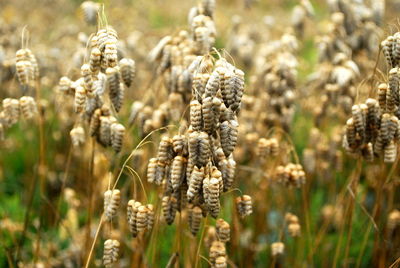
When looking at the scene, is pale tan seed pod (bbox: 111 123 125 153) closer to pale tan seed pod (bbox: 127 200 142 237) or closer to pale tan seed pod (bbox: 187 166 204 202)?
pale tan seed pod (bbox: 127 200 142 237)

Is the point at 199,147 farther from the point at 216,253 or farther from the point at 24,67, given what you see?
the point at 24,67

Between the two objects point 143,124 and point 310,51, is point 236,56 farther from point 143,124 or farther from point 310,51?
point 310,51

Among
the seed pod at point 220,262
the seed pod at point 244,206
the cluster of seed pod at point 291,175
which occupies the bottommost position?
the seed pod at point 220,262

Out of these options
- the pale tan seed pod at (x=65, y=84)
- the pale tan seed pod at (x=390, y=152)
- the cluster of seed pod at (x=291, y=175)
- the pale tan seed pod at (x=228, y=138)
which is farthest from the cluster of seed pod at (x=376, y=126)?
the pale tan seed pod at (x=65, y=84)

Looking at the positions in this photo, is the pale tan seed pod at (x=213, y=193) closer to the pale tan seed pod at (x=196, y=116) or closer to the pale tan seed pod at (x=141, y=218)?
the pale tan seed pod at (x=196, y=116)

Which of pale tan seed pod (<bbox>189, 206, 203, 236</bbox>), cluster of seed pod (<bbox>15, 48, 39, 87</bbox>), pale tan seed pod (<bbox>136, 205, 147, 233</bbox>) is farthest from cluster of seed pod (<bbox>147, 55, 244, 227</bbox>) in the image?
cluster of seed pod (<bbox>15, 48, 39, 87</bbox>)

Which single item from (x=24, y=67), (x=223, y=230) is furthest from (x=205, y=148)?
(x=24, y=67)
